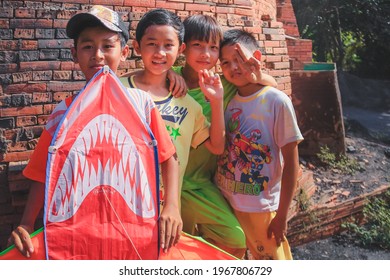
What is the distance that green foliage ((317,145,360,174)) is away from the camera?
5164 millimetres

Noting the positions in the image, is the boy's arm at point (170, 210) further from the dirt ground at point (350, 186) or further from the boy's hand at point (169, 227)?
the dirt ground at point (350, 186)

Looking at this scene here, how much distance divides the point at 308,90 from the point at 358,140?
2063 mm

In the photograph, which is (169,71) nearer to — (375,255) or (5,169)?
(5,169)

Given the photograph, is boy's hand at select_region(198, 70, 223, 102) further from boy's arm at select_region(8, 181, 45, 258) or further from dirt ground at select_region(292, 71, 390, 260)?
dirt ground at select_region(292, 71, 390, 260)

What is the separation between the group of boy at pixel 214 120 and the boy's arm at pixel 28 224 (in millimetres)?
570

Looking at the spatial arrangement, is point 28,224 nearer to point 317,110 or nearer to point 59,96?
point 59,96

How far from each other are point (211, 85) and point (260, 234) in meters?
0.89

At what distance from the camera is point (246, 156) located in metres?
2.15

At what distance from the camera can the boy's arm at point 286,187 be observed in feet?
6.89

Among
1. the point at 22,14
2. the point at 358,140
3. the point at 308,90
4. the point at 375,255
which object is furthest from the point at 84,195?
the point at 358,140

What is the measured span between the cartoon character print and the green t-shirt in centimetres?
14

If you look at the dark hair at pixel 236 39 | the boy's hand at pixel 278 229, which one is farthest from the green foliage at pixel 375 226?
the dark hair at pixel 236 39

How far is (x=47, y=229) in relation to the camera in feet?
5.25

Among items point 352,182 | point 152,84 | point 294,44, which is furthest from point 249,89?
point 294,44
